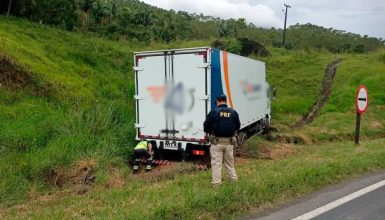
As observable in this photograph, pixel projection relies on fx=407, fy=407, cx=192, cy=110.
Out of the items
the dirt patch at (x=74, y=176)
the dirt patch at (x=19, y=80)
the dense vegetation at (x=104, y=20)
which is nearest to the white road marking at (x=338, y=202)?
the dirt patch at (x=74, y=176)

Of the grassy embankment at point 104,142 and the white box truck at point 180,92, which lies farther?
the white box truck at point 180,92

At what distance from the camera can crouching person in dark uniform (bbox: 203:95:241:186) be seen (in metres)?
6.95

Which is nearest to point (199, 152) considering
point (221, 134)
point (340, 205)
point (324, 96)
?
point (221, 134)

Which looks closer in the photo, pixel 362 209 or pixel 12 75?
pixel 362 209

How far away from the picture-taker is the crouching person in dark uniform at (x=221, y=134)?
695 cm

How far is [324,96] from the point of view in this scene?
25.5 meters

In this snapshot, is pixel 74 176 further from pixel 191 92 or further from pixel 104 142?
pixel 191 92

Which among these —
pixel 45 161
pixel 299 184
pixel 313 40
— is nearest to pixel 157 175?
pixel 45 161

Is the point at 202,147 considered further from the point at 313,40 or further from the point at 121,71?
the point at 313,40

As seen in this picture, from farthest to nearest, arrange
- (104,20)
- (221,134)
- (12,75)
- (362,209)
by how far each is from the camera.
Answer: (104,20) < (12,75) < (221,134) < (362,209)

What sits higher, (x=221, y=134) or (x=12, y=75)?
(x=12, y=75)

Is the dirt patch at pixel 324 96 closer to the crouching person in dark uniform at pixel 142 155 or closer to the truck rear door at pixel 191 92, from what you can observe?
the truck rear door at pixel 191 92

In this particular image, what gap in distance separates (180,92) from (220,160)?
314 centimetres

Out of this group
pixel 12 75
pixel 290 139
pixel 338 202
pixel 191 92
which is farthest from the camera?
pixel 12 75
